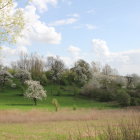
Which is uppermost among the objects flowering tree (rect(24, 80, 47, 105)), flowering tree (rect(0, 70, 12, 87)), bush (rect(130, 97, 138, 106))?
flowering tree (rect(0, 70, 12, 87))

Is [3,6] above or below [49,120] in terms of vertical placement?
above

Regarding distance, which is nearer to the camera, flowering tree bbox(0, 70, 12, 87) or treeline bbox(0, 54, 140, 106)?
treeline bbox(0, 54, 140, 106)

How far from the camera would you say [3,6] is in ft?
48.9

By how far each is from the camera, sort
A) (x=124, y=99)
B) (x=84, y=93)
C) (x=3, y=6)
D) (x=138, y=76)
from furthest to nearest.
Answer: (x=138, y=76), (x=84, y=93), (x=124, y=99), (x=3, y=6)

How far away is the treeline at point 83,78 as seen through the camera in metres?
65.6

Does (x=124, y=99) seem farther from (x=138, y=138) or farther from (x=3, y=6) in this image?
(x=138, y=138)

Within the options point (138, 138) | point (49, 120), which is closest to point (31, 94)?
point (49, 120)

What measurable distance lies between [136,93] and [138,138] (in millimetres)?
60079

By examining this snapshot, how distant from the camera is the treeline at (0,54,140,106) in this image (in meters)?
65.6

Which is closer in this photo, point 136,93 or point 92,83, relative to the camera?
point 136,93

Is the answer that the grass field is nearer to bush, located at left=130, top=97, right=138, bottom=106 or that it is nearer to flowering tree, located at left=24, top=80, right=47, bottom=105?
flowering tree, located at left=24, top=80, right=47, bottom=105

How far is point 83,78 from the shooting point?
8988cm

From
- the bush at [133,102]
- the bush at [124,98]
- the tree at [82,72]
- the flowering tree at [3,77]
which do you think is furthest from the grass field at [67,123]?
the bush at [133,102]

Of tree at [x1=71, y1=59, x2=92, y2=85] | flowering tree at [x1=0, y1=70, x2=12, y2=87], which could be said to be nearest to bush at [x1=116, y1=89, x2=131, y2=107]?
tree at [x1=71, y1=59, x2=92, y2=85]
